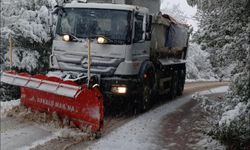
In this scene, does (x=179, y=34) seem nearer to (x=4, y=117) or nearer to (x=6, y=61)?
(x=6, y=61)

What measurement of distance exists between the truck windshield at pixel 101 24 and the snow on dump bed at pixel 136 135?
6.75 feet

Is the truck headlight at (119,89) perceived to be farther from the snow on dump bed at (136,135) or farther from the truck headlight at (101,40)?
the truck headlight at (101,40)

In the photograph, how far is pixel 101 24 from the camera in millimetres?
11523

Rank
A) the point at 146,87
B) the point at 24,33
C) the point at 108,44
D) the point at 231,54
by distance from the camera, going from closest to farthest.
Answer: the point at 231,54, the point at 108,44, the point at 146,87, the point at 24,33

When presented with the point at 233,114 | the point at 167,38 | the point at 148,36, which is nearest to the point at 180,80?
the point at 167,38

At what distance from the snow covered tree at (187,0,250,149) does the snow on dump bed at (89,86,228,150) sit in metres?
1.81

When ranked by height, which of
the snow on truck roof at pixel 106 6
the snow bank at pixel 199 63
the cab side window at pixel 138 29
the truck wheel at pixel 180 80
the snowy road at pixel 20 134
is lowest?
the snow bank at pixel 199 63

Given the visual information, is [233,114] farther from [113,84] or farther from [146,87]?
[146,87]

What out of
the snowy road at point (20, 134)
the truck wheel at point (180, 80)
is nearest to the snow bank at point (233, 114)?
the snowy road at point (20, 134)

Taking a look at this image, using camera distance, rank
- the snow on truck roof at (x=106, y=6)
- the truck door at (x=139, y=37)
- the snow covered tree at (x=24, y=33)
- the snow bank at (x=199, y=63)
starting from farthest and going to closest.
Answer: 1. the snow bank at (x=199, y=63)
2. the snow covered tree at (x=24, y=33)
3. the truck door at (x=139, y=37)
4. the snow on truck roof at (x=106, y=6)

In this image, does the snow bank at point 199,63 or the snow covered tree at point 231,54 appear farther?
the snow bank at point 199,63

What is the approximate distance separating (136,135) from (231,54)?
3.30 m

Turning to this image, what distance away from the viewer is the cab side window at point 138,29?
11719 millimetres

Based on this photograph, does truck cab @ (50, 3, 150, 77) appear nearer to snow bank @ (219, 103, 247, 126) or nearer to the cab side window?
the cab side window
